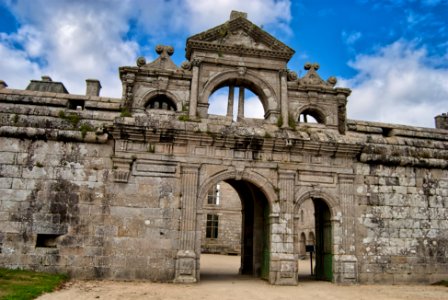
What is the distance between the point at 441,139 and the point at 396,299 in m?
6.41

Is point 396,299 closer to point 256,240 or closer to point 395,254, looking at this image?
point 395,254

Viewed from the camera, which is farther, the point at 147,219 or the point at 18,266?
the point at 147,219

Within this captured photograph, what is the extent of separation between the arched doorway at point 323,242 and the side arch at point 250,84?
3088 millimetres

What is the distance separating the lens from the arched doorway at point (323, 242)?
11655 mm

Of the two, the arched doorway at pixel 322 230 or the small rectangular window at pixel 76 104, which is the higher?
the small rectangular window at pixel 76 104

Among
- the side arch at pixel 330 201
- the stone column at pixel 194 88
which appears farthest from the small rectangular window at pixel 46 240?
the side arch at pixel 330 201

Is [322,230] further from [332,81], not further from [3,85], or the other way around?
[3,85]

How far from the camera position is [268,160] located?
11.3 meters

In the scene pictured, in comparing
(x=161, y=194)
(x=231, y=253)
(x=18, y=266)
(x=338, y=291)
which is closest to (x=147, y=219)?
(x=161, y=194)

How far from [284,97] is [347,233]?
13.7 feet

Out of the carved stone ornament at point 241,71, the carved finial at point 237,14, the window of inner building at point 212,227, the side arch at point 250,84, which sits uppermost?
the carved finial at point 237,14

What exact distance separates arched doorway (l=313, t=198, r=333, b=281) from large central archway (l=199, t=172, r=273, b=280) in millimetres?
1645

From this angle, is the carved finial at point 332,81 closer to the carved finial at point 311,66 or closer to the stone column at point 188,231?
the carved finial at point 311,66

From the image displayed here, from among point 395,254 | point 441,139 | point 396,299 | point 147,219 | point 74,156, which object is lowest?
point 396,299
